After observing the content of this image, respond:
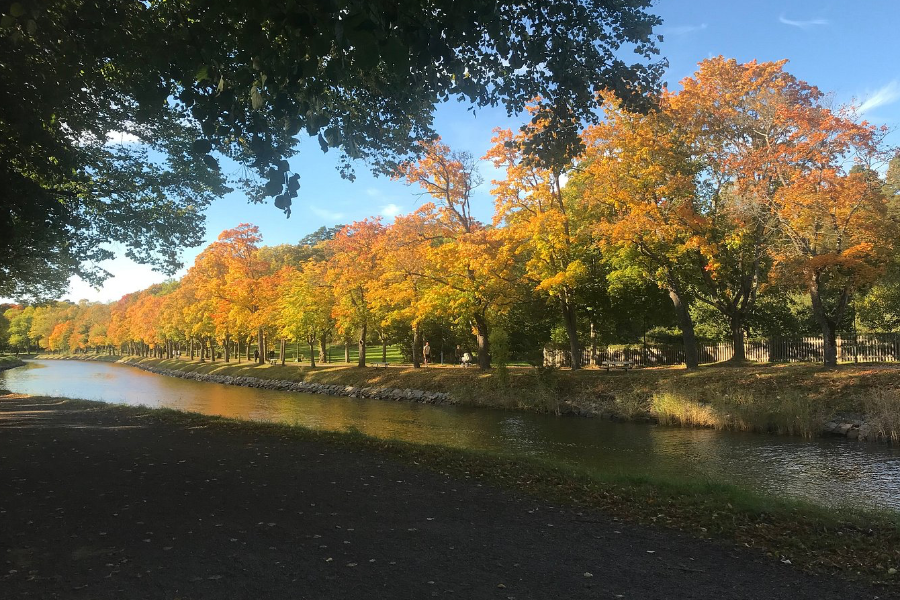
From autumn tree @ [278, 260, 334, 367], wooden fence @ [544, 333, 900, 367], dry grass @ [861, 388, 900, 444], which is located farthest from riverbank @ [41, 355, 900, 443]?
autumn tree @ [278, 260, 334, 367]

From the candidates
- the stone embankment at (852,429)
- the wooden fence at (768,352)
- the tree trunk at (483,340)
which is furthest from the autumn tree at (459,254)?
the stone embankment at (852,429)

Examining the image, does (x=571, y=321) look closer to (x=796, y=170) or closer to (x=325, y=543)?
(x=796, y=170)

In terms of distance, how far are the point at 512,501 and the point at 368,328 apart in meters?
28.4

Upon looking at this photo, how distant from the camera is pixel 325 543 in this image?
506 centimetres

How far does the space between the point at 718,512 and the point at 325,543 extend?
4448 millimetres

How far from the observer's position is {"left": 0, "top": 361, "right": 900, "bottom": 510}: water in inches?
430

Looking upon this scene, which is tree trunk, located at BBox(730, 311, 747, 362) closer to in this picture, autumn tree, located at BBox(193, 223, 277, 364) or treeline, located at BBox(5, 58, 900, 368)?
treeline, located at BBox(5, 58, 900, 368)

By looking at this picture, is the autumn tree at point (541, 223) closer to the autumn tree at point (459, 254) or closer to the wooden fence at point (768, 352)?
the autumn tree at point (459, 254)

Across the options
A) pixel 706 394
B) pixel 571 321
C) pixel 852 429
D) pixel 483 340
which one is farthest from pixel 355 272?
pixel 852 429

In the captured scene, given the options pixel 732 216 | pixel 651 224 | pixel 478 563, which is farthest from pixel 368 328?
pixel 478 563

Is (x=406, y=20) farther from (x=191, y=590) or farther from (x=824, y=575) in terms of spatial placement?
(x=824, y=575)

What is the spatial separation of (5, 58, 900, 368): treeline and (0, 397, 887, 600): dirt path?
43.6ft

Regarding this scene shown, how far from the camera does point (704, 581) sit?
455cm

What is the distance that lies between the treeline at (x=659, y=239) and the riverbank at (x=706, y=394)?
7.17ft
